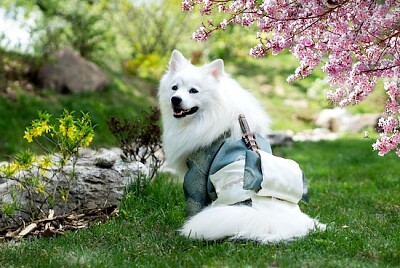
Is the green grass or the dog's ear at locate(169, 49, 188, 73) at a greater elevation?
the dog's ear at locate(169, 49, 188, 73)

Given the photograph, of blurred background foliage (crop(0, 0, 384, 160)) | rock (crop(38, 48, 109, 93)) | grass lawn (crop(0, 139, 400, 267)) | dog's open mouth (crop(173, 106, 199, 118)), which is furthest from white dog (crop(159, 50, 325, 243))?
rock (crop(38, 48, 109, 93))

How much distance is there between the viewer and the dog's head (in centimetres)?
482

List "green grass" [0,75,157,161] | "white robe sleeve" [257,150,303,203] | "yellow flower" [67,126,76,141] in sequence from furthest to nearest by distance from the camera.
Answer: "green grass" [0,75,157,161] < "yellow flower" [67,126,76,141] < "white robe sleeve" [257,150,303,203]

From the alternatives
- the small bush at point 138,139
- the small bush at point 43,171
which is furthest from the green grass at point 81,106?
the small bush at point 43,171

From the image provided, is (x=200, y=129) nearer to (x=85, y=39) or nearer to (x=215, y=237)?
(x=215, y=237)

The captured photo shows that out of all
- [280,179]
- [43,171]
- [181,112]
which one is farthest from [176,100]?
[43,171]

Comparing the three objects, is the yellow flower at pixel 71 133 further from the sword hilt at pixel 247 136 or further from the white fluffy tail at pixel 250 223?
the sword hilt at pixel 247 136

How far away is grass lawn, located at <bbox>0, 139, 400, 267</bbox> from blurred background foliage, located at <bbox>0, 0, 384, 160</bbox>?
4619 millimetres

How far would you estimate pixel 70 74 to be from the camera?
13070 mm

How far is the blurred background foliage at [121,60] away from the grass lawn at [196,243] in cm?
462

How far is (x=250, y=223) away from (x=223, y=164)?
0.62 meters

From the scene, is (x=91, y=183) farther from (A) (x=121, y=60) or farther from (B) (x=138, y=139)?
(A) (x=121, y=60)

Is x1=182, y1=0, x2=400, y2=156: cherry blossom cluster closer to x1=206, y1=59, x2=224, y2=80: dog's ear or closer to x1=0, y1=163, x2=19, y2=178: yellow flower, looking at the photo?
x1=206, y1=59, x2=224, y2=80: dog's ear

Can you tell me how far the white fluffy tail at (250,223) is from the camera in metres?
4.01
